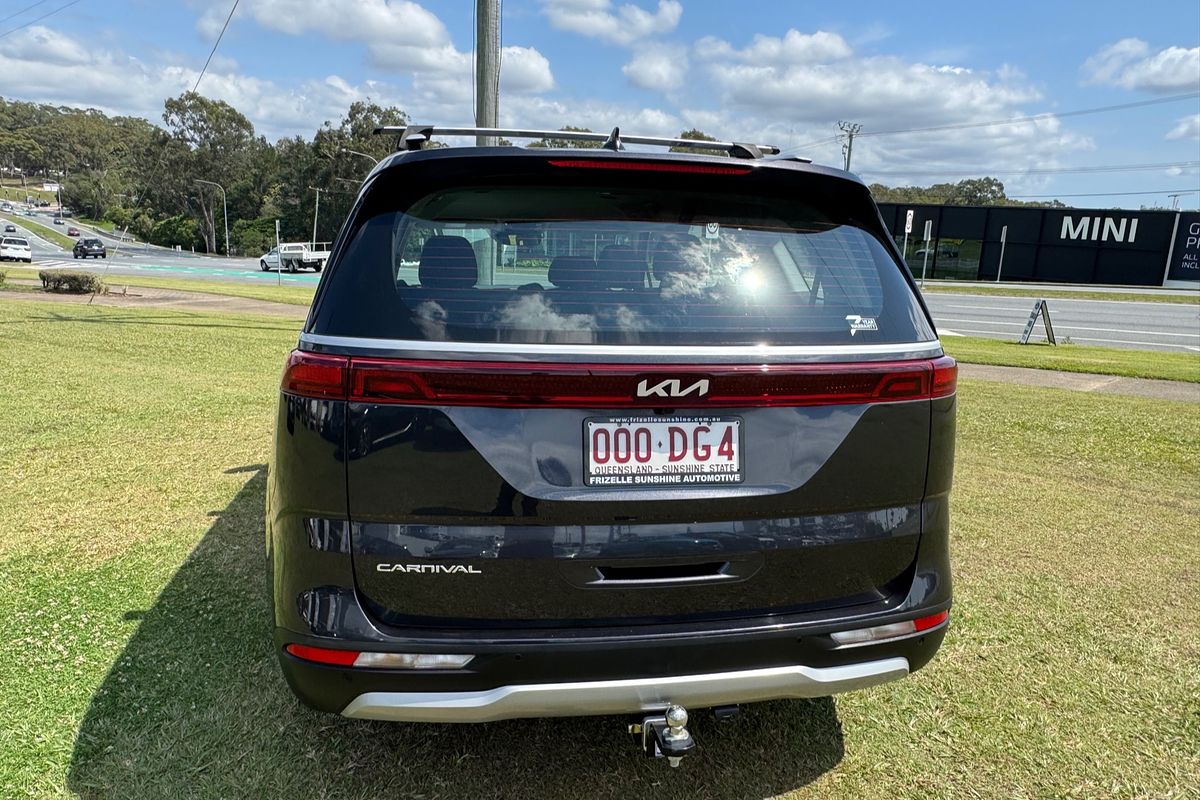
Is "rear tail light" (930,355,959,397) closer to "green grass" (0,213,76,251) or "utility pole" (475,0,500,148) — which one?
"utility pole" (475,0,500,148)

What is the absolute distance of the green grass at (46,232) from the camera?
79.4m

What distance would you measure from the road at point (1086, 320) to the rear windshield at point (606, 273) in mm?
16964

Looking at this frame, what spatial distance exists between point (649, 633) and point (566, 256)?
3.21ft

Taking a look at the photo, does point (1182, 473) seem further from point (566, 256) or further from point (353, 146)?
point (353, 146)

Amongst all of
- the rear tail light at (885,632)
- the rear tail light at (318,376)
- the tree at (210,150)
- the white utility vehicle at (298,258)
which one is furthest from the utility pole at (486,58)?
the tree at (210,150)

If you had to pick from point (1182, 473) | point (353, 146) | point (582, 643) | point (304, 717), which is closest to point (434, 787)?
point (304, 717)

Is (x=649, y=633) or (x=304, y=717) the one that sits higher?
(x=649, y=633)

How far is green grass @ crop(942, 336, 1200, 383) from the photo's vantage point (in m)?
11.2

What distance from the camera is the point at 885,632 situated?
2186 mm

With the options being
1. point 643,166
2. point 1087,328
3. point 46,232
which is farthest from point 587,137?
point 46,232

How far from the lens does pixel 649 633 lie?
6.59 feet

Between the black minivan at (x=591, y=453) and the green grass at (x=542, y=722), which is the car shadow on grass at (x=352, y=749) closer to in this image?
the green grass at (x=542, y=722)

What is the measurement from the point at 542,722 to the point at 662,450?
134cm

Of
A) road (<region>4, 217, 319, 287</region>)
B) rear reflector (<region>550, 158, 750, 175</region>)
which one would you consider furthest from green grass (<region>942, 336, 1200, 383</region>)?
road (<region>4, 217, 319, 287</region>)
